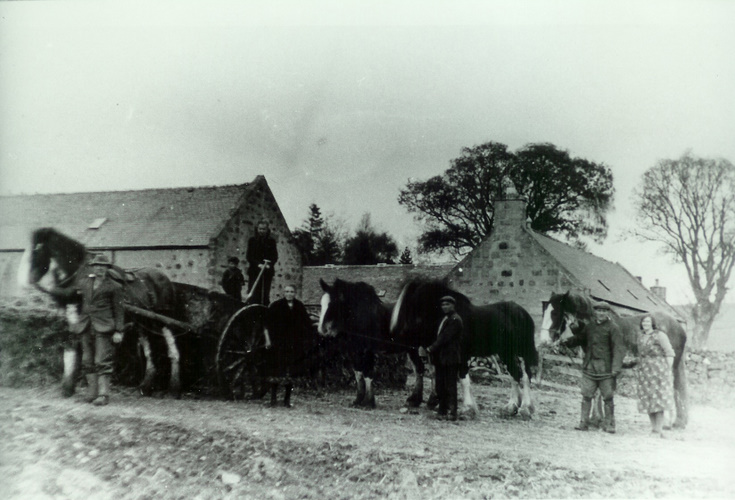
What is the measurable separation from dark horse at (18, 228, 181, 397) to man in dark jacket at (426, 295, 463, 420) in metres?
2.17

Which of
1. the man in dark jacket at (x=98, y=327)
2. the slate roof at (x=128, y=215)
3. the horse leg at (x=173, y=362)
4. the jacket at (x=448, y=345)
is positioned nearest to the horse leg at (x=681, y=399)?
the jacket at (x=448, y=345)

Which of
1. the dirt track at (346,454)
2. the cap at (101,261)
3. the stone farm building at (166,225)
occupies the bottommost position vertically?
the dirt track at (346,454)

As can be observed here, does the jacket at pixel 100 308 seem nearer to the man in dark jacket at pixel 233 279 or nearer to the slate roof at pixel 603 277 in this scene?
the man in dark jacket at pixel 233 279

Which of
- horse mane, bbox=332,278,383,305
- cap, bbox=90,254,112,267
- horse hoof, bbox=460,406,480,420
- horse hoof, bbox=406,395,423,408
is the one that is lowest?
horse hoof, bbox=460,406,480,420

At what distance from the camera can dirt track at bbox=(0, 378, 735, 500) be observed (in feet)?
14.2

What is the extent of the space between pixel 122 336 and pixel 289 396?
1447 mm

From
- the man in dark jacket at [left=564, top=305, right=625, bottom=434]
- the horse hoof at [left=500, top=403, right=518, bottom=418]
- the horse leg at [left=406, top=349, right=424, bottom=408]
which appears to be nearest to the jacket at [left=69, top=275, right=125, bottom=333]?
the horse leg at [left=406, top=349, right=424, bottom=408]

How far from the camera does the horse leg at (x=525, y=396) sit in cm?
484

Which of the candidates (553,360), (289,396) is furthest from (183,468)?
(553,360)

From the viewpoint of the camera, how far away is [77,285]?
4953 mm

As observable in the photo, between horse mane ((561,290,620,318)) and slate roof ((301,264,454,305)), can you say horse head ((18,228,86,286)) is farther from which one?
horse mane ((561,290,620,318))

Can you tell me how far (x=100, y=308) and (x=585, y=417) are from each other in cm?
388

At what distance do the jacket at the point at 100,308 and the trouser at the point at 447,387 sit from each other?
8.53 ft

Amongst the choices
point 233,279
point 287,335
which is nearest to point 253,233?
point 233,279
